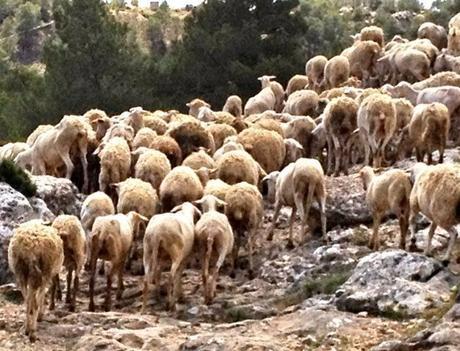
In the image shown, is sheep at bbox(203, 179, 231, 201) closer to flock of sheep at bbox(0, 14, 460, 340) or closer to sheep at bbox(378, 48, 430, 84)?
flock of sheep at bbox(0, 14, 460, 340)

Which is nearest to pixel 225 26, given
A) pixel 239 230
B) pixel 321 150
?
pixel 321 150

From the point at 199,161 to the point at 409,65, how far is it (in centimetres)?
1136

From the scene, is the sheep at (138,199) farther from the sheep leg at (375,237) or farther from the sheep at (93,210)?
the sheep leg at (375,237)

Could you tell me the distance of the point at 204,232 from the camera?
15297 millimetres

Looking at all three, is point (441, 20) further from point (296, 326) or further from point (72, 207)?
point (296, 326)

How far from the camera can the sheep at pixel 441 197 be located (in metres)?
14.1

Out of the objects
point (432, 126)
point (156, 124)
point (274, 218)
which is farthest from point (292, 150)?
point (156, 124)

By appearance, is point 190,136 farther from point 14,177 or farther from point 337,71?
point 337,71

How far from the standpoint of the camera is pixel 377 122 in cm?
2023

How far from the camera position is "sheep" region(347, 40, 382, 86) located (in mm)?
30859

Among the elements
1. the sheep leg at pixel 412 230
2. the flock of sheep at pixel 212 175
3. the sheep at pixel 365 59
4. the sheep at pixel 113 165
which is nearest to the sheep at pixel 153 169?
the flock of sheep at pixel 212 175

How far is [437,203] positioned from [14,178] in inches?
328

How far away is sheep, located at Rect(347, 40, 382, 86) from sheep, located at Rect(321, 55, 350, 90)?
0.84 meters

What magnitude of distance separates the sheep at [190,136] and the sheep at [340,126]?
2.69 metres
